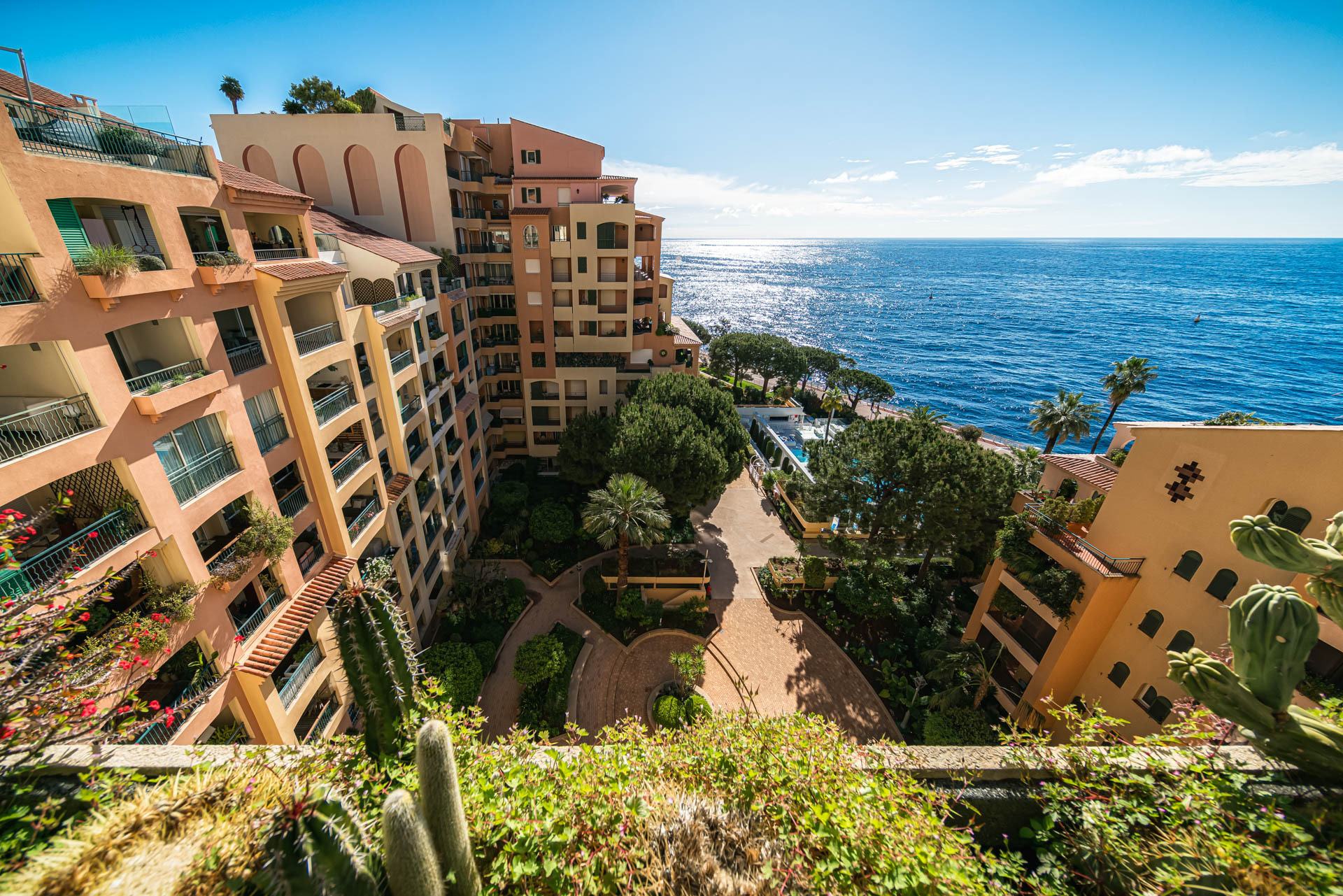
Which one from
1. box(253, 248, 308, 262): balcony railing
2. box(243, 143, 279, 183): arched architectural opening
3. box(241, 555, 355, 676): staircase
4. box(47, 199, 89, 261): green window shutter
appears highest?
box(243, 143, 279, 183): arched architectural opening

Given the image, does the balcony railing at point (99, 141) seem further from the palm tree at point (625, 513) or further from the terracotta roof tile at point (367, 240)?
the palm tree at point (625, 513)

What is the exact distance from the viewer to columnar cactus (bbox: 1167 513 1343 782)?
23.7ft

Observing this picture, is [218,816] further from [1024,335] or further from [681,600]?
[1024,335]

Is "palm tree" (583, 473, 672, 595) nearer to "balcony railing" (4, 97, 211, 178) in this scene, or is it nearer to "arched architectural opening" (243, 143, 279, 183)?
"balcony railing" (4, 97, 211, 178)

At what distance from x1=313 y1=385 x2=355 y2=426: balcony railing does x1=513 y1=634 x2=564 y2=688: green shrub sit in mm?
14565

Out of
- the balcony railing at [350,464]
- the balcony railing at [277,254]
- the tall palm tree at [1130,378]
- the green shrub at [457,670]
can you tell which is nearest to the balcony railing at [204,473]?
the balcony railing at [350,464]

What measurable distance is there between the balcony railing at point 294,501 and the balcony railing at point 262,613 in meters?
2.81

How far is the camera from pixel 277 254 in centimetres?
1883

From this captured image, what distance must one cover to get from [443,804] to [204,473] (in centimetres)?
1450

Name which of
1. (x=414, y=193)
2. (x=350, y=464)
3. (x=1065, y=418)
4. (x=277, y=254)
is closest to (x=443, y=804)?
(x=350, y=464)

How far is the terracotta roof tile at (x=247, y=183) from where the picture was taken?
16.0 metres

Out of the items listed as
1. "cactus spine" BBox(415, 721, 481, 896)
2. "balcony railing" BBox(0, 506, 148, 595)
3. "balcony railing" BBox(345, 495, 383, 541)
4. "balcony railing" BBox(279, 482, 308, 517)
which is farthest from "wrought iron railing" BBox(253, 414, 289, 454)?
"cactus spine" BBox(415, 721, 481, 896)

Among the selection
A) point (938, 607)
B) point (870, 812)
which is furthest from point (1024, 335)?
point (870, 812)

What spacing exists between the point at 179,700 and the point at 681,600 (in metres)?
24.3
